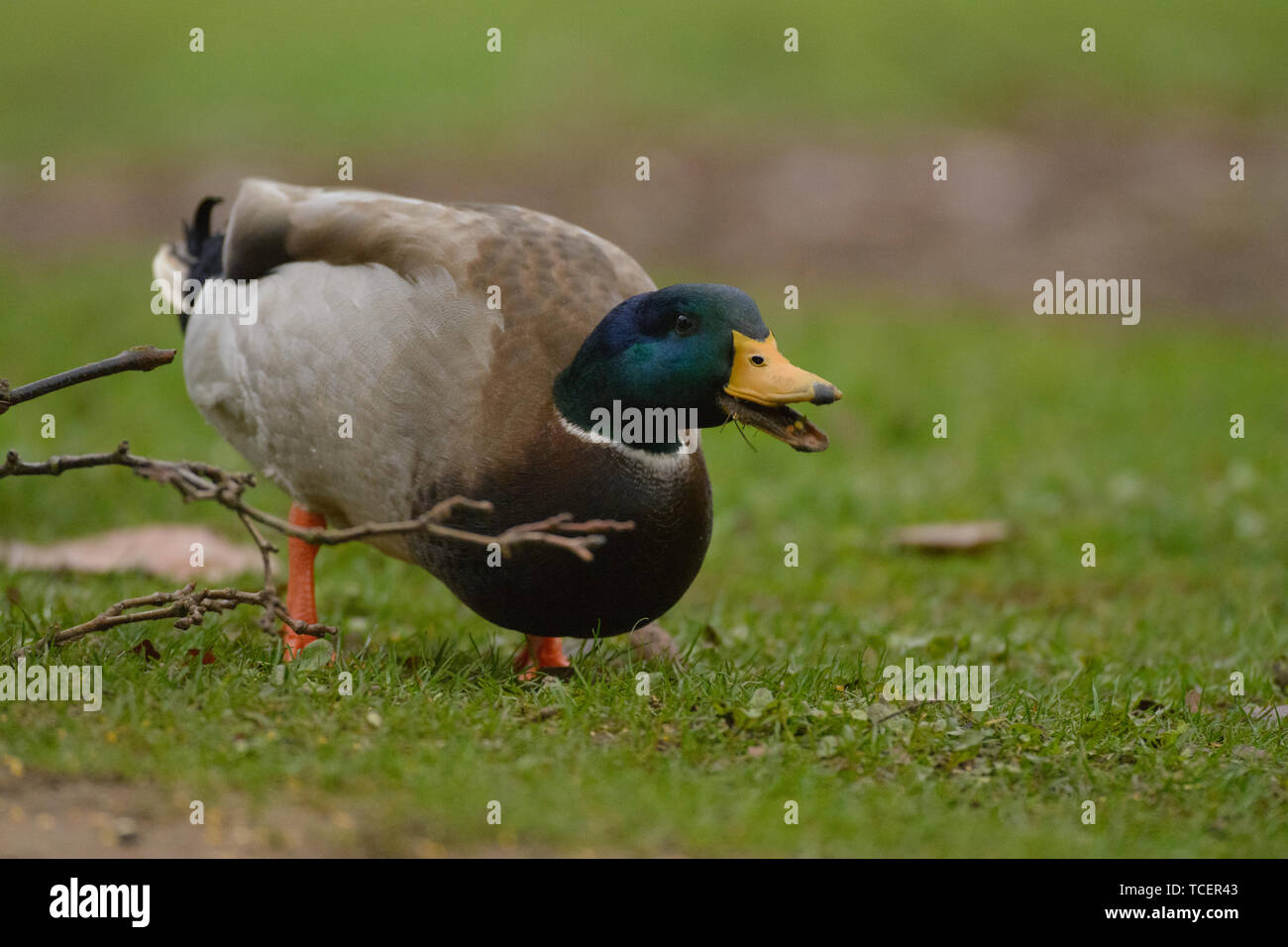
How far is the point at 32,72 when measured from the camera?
18.9m

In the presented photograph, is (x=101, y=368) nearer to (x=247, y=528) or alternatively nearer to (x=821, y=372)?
(x=247, y=528)

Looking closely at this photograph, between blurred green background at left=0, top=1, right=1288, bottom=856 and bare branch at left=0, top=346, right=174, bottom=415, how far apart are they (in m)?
0.76

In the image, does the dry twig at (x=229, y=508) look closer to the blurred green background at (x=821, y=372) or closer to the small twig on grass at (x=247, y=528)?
the small twig on grass at (x=247, y=528)

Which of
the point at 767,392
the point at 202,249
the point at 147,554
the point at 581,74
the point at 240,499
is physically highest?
the point at 581,74

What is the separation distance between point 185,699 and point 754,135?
1332 centimetres

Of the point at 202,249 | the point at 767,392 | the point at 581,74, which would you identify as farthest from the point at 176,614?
the point at 581,74

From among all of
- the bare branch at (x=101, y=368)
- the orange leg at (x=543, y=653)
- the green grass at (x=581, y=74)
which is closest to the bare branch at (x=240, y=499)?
the bare branch at (x=101, y=368)

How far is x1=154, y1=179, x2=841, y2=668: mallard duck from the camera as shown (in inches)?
159

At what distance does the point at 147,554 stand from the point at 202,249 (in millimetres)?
1359

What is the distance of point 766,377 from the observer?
391cm

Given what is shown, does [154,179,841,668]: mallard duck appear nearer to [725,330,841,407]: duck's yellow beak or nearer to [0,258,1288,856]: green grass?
[725,330,841,407]: duck's yellow beak

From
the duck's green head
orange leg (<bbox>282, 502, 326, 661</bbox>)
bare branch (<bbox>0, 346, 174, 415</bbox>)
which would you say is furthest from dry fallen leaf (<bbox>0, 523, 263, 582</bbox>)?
the duck's green head

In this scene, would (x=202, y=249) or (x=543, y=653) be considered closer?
(x=543, y=653)

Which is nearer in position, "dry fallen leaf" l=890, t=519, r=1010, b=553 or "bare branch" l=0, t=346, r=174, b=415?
A: "bare branch" l=0, t=346, r=174, b=415
